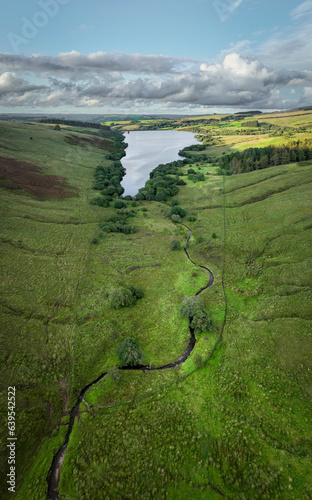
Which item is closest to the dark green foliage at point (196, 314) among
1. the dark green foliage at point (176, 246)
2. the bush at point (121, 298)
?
the bush at point (121, 298)

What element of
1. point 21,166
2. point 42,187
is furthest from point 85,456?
point 21,166

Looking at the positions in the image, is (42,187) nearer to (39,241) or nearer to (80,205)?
(80,205)

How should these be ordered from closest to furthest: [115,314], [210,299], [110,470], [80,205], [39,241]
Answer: [110,470], [115,314], [210,299], [39,241], [80,205]

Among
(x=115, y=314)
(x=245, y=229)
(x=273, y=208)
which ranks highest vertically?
(x=273, y=208)

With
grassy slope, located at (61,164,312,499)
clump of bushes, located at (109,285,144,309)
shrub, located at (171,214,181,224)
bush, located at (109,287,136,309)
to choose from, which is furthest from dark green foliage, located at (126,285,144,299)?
shrub, located at (171,214,181,224)

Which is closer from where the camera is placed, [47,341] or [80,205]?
[47,341]

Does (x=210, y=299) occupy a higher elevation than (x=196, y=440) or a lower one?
higher

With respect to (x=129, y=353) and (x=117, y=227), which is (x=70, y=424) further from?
(x=117, y=227)

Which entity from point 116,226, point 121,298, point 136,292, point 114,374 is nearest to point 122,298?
point 121,298

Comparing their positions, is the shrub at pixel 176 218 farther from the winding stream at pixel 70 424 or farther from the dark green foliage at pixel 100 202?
the winding stream at pixel 70 424

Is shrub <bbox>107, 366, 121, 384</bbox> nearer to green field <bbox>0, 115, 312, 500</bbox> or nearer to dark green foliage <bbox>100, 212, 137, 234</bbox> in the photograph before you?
green field <bbox>0, 115, 312, 500</bbox>

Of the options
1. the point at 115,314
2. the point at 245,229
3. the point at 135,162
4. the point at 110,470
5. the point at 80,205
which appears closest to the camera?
the point at 110,470
